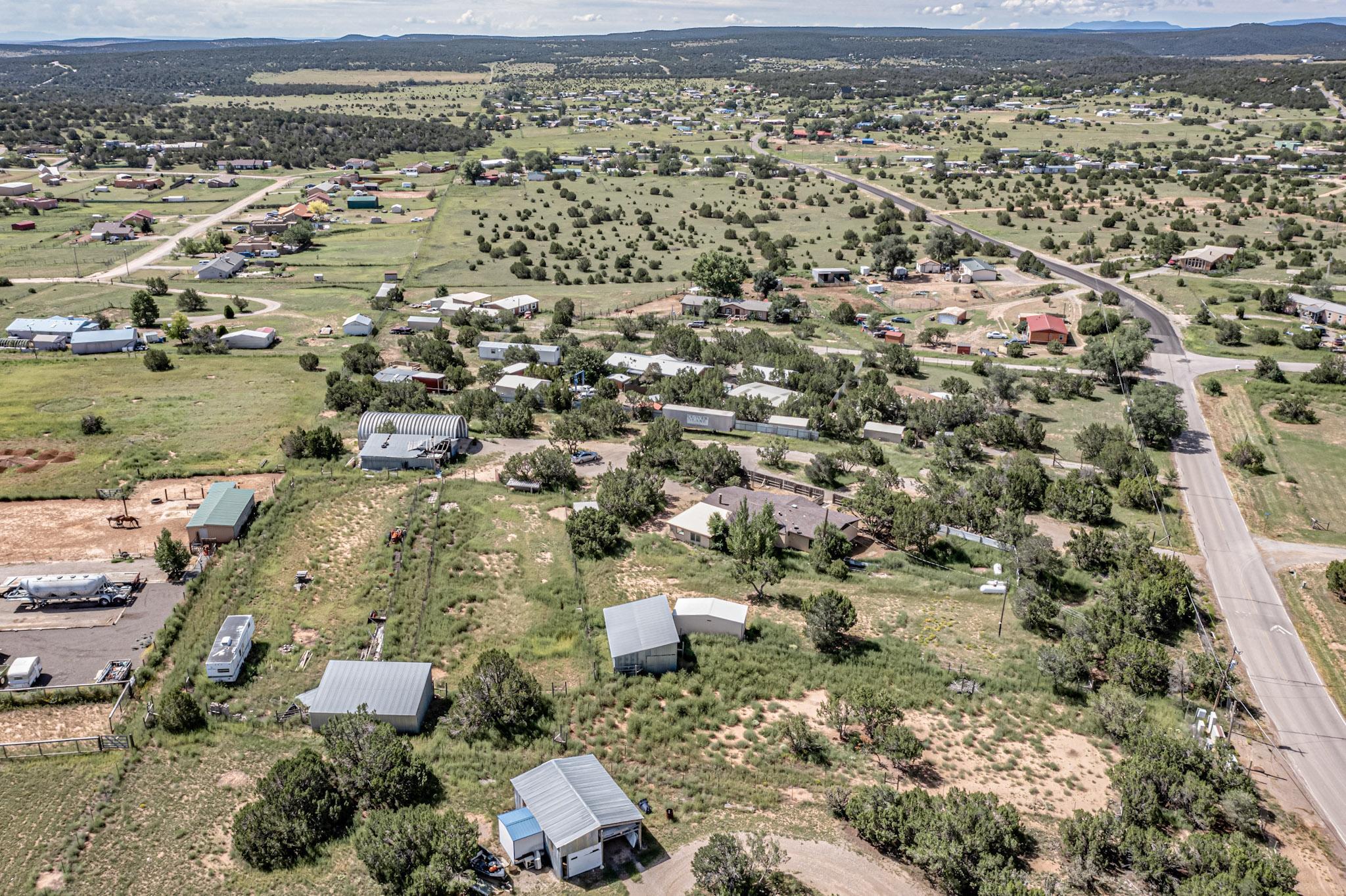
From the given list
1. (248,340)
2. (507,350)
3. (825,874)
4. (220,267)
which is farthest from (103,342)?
(825,874)

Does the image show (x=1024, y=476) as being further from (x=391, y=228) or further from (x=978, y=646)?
(x=391, y=228)

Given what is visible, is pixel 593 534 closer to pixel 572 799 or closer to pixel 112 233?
pixel 572 799

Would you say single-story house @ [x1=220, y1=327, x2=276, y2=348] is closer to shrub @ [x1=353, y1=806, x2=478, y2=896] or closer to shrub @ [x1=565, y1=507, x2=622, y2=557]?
shrub @ [x1=565, y1=507, x2=622, y2=557]

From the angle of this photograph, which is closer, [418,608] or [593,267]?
[418,608]

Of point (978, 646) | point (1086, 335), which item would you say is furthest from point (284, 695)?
point (1086, 335)

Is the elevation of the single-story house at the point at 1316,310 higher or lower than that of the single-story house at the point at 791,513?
higher

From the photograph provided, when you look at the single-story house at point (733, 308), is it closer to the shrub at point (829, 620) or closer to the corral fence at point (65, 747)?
the shrub at point (829, 620)

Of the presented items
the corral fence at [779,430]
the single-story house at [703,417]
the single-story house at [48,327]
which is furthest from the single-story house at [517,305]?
the single-story house at [48,327]
